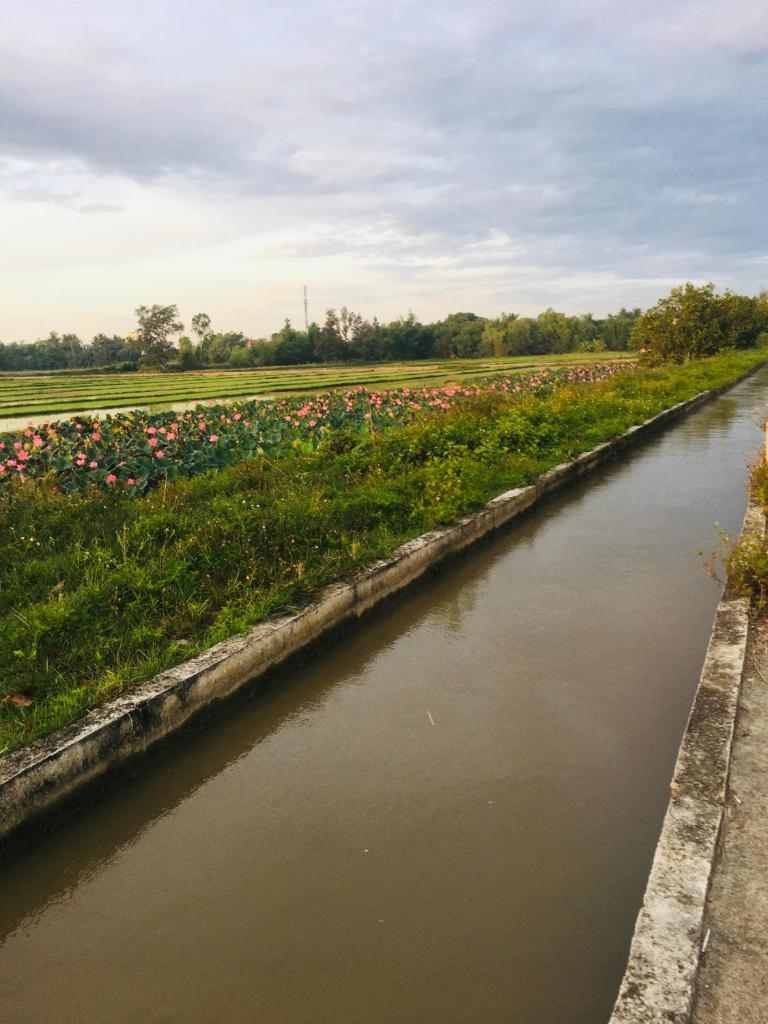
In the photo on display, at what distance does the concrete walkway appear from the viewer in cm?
175

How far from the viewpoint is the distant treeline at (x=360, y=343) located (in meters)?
84.2

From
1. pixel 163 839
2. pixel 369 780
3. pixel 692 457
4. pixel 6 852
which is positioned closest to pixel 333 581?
pixel 369 780

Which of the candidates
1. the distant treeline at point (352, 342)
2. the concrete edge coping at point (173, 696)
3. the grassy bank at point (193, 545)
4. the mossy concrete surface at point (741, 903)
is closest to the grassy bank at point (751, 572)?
the mossy concrete surface at point (741, 903)

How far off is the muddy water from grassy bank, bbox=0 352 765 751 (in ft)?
1.68

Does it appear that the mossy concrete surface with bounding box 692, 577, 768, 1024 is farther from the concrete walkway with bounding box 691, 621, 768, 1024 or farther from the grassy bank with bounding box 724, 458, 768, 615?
the grassy bank with bounding box 724, 458, 768, 615

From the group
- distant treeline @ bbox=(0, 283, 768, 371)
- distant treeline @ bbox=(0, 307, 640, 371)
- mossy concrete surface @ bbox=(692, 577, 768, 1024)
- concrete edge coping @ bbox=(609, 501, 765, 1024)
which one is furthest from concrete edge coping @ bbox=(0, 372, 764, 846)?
distant treeline @ bbox=(0, 307, 640, 371)

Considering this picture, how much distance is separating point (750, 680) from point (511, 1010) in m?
1.99

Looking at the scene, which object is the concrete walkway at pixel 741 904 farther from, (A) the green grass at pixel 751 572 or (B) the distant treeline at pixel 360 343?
(B) the distant treeline at pixel 360 343

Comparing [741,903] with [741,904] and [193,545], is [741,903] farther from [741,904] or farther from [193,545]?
[193,545]

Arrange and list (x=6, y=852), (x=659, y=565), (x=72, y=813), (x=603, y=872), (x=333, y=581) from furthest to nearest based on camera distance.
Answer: (x=659, y=565), (x=333, y=581), (x=72, y=813), (x=6, y=852), (x=603, y=872)

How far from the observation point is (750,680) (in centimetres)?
328

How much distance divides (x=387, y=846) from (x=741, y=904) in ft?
3.86

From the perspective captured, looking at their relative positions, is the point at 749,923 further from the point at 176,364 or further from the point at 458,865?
the point at 176,364

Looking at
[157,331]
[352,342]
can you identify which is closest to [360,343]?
[352,342]
